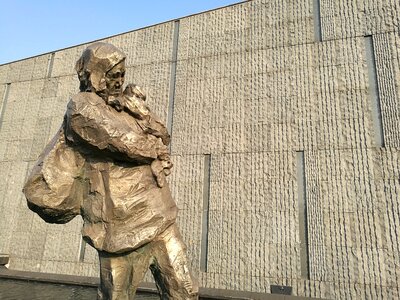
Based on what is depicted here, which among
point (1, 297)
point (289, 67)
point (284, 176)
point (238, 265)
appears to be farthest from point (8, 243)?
point (289, 67)

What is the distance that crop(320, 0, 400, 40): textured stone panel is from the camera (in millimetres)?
9172

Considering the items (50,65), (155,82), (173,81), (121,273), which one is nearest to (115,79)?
(121,273)

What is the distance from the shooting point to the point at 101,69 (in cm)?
269

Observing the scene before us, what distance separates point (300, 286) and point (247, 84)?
5.36 metres

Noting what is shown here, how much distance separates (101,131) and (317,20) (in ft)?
29.6

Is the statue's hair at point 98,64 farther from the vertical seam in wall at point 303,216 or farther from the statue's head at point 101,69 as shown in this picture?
the vertical seam in wall at point 303,216

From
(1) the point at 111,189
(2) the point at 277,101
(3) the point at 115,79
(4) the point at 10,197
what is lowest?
(1) the point at 111,189

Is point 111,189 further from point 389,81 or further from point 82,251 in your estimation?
point 82,251

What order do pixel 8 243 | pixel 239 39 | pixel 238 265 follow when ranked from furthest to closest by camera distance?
pixel 8 243 → pixel 239 39 → pixel 238 265

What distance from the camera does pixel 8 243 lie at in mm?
11609

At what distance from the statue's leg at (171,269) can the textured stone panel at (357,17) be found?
8.57 m

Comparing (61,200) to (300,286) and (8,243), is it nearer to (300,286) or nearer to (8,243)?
→ (300,286)

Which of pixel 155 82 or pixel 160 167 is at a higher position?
pixel 155 82

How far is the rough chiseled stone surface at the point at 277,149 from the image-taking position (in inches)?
320
